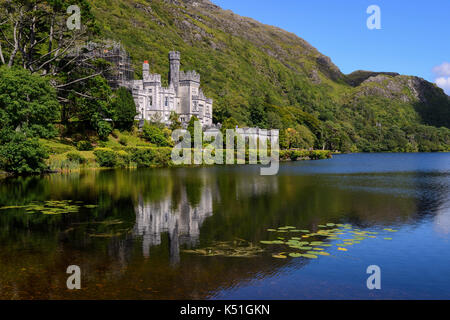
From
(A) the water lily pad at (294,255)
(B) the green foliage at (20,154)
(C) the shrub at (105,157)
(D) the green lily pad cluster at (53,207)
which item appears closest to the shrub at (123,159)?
(C) the shrub at (105,157)

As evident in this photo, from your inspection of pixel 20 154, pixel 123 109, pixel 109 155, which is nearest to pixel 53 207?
pixel 20 154

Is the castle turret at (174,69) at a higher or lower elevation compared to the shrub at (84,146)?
higher

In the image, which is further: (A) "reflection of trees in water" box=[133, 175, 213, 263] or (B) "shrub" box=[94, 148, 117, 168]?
(B) "shrub" box=[94, 148, 117, 168]

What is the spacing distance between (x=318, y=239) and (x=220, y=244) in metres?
4.36

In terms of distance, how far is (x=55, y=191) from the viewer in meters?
31.6

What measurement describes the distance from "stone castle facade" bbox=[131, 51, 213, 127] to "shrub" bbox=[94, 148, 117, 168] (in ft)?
93.5

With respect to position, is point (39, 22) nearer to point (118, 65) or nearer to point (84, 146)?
point (84, 146)

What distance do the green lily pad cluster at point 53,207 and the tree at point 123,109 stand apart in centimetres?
4662

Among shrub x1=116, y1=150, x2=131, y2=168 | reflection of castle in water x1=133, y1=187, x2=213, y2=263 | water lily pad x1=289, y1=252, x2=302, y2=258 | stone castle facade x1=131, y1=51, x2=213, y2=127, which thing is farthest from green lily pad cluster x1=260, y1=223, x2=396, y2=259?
stone castle facade x1=131, y1=51, x2=213, y2=127

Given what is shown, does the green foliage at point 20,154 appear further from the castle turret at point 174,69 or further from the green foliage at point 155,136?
the castle turret at point 174,69

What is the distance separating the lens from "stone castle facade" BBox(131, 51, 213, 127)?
301 ft

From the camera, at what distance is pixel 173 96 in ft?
325

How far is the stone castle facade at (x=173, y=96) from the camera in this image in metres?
91.8

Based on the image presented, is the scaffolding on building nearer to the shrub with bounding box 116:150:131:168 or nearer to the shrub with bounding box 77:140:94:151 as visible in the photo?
the shrub with bounding box 77:140:94:151
